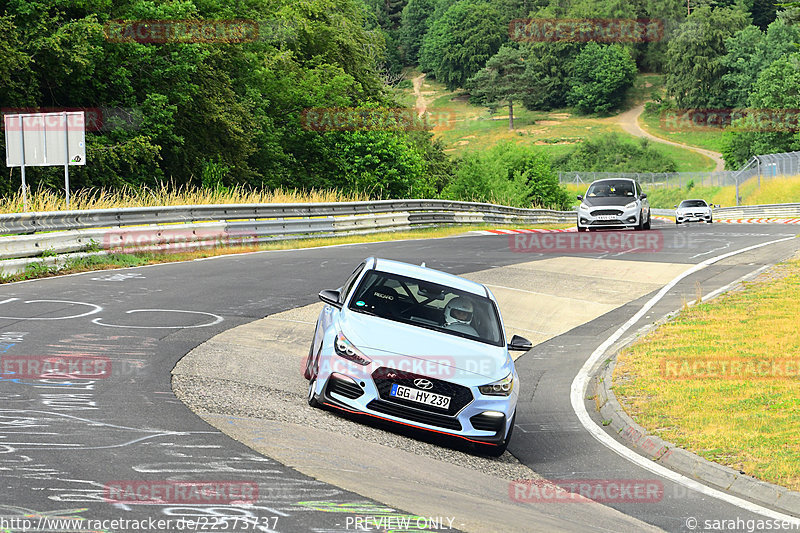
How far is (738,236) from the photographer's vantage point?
1262 inches

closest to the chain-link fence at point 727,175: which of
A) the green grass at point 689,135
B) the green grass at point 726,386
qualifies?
the green grass at point 689,135

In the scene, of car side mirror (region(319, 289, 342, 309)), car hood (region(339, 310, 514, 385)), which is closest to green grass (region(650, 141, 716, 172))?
car side mirror (region(319, 289, 342, 309))

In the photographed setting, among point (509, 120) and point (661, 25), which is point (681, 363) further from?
point (661, 25)

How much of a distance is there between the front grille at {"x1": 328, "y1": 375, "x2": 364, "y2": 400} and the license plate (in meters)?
0.32

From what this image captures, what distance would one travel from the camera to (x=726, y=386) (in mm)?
11594

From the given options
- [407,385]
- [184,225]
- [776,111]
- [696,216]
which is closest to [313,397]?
[407,385]

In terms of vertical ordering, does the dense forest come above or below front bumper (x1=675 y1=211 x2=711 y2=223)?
above

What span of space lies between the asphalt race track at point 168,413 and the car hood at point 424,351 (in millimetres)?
955

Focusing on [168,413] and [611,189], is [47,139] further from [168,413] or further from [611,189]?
[611,189]

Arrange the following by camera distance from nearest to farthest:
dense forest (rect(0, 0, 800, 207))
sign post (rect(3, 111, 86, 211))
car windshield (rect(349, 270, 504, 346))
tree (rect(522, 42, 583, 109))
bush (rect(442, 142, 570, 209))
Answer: car windshield (rect(349, 270, 504, 346)), sign post (rect(3, 111, 86, 211)), dense forest (rect(0, 0, 800, 207)), bush (rect(442, 142, 570, 209)), tree (rect(522, 42, 583, 109))

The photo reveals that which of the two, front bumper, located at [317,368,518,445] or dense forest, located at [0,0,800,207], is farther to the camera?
dense forest, located at [0,0,800,207]

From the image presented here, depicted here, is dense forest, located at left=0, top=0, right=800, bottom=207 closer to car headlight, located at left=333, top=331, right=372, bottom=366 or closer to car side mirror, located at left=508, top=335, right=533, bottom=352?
car side mirror, located at left=508, top=335, right=533, bottom=352

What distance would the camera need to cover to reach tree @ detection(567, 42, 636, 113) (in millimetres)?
166625

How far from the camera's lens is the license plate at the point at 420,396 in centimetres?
852
